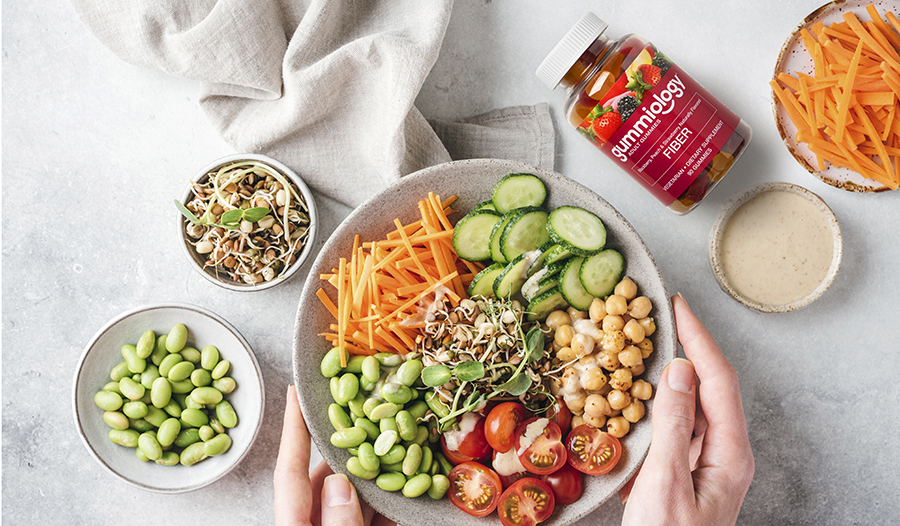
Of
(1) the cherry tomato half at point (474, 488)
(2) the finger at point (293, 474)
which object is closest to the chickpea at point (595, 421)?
(1) the cherry tomato half at point (474, 488)

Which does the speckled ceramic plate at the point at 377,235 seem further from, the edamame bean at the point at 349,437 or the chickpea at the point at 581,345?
the chickpea at the point at 581,345

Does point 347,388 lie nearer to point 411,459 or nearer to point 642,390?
point 411,459

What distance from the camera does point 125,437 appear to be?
2057 millimetres

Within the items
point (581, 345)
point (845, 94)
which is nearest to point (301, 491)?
point (581, 345)

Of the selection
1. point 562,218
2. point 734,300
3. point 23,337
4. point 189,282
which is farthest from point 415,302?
point 23,337

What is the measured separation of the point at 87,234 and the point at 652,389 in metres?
2.21

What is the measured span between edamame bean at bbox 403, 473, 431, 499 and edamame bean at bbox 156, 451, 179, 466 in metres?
0.91

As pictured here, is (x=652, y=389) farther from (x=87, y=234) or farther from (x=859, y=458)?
(x=87, y=234)

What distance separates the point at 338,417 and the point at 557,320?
0.76m

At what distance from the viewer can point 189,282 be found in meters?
2.26

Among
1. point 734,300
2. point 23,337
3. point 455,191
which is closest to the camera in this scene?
point 455,191

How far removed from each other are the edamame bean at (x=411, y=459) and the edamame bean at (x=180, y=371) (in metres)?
0.89

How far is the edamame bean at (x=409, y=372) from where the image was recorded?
69.3 inches

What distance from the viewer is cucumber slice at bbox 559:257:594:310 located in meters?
1.78
